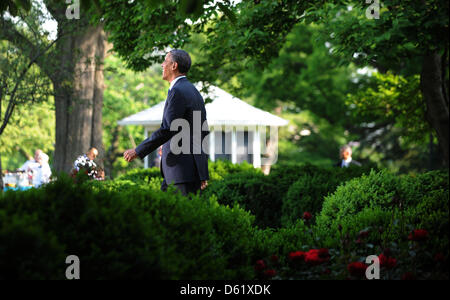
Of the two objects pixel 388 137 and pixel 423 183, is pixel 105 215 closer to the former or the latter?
pixel 423 183

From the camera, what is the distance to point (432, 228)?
4.46 metres

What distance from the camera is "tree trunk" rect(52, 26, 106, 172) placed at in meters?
15.5

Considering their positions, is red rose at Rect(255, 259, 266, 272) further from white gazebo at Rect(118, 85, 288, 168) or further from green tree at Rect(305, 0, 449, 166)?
white gazebo at Rect(118, 85, 288, 168)

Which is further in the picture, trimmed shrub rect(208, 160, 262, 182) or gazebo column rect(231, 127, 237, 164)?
gazebo column rect(231, 127, 237, 164)

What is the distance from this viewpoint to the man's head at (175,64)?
569 centimetres

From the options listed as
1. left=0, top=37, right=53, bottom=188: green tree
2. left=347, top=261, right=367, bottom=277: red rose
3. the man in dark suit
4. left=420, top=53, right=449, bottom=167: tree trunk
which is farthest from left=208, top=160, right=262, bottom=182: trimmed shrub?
left=347, top=261, right=367, bottom=277: red rose

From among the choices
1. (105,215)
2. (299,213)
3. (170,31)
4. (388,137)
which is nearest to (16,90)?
(170,31)

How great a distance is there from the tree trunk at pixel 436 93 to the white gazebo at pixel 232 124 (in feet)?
31.8

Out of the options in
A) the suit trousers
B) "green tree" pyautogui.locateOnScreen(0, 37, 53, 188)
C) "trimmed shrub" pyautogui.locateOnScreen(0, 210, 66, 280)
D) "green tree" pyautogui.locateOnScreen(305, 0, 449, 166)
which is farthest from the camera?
"green tree" pyautogui.locateOnScreen(0, 37, 53, 188)

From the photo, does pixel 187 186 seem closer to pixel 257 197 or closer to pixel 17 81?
pixel 257 197

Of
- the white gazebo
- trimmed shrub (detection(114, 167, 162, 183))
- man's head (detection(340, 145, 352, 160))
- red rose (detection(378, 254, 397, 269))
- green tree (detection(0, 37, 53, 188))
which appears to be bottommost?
red rose (detection(378, 254, 397, 269))
